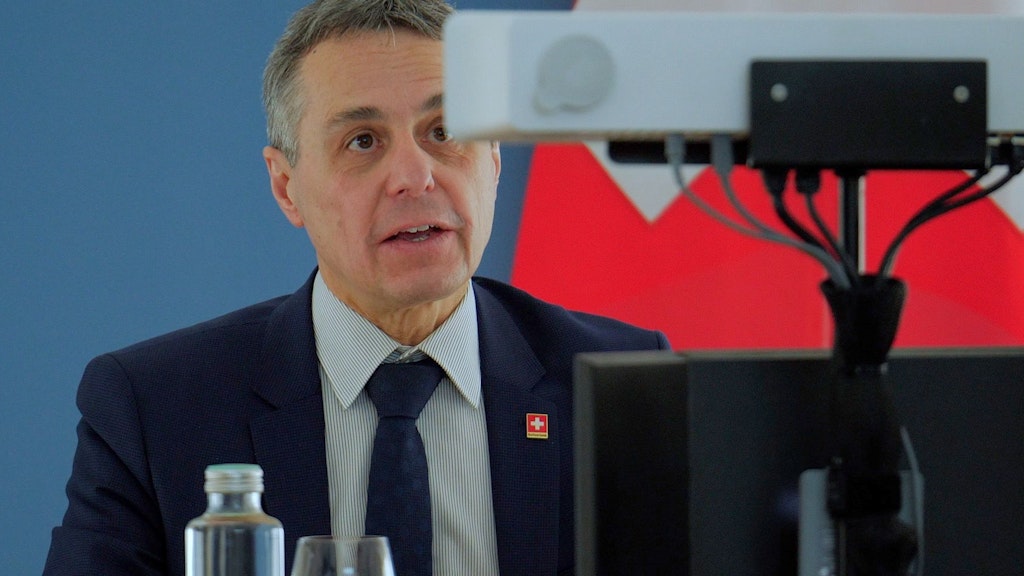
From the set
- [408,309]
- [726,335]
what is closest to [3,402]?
[408,309]

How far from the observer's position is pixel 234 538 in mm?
903

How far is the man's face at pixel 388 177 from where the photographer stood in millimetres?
1510

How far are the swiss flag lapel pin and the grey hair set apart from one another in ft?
1.69

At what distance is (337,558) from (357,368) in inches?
29.7

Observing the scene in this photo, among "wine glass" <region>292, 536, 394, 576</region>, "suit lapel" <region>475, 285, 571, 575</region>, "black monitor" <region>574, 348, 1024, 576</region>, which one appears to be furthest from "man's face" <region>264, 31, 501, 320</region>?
"black monitor" <region>574, 348, 1024, 576</region>

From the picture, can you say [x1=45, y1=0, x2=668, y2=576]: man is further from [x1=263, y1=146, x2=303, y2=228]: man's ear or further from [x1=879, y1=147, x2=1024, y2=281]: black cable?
[x1=879, y1=147, x2=1024, y2=281]: black cable

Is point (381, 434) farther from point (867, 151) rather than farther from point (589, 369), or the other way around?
point (867, 151)

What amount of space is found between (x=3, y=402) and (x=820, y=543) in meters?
1.89

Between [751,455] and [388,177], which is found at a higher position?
[388,177]

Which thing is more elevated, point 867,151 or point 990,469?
point 867,151

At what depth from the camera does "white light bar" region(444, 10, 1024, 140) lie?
554 mm

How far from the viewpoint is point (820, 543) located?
0.59 metres

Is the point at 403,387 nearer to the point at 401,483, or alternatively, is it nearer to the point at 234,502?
the point at 401,483

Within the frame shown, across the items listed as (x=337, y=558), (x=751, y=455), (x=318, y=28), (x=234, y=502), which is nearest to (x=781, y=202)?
(x=751, y=455)
